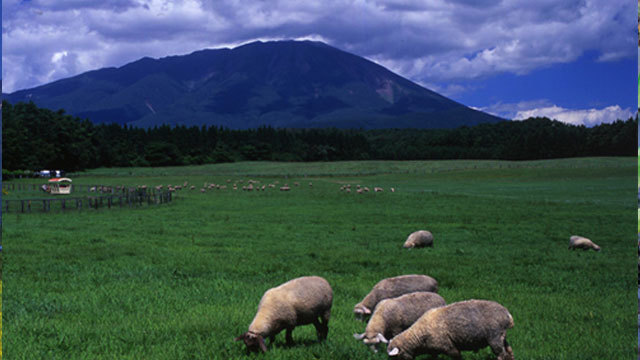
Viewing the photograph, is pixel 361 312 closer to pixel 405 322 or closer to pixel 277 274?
pixel 405 322

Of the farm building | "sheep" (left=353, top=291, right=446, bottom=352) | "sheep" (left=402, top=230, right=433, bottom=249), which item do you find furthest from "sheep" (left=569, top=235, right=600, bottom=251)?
the farm building

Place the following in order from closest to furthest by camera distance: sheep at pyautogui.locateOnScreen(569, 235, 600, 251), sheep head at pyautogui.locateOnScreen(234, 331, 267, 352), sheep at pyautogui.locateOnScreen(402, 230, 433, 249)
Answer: sheep head at pyautogui.locateOnScreen(234, 331, 267, 352) → sheep at pyautogui.locateOnScreen(569, 235, 600, 251) → sheep at pyautogui.locateOnScreen(402, 230, 433, 249)

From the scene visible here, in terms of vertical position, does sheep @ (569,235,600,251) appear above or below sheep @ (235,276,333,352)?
below

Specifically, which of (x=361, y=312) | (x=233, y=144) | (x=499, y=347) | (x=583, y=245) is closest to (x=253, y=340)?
(x=361, y=312)

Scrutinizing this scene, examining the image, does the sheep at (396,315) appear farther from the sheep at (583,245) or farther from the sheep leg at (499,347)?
the sheep at (583,245)

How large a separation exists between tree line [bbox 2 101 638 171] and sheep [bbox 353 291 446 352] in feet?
332

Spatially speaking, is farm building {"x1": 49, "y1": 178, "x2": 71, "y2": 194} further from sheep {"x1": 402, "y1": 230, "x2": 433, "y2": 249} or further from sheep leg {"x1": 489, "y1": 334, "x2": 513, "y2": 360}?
sheep leg {"x1": 489, "y1": 334, "x2": 513, "y2": 360}

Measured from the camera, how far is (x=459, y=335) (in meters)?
8.52

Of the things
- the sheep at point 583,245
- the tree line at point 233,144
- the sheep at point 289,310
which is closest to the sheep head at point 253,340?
the sheep at point 289,310

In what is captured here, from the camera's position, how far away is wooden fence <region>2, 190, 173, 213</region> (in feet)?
144

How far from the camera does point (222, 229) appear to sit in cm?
3084

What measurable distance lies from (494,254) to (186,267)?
38.1 ft

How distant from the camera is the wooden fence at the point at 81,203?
43875 mm

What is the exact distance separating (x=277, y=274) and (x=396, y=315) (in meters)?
7.85
